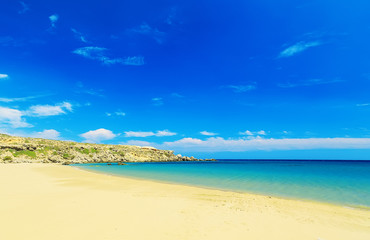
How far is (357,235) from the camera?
7230 millimetres

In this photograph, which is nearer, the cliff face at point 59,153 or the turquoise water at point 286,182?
the turquoise water at point 286,182

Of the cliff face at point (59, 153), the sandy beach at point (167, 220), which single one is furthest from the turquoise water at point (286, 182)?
the cliff face at point (59, 153)

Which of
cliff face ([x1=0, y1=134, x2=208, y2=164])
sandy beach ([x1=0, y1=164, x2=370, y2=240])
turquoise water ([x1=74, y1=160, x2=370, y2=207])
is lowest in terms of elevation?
turquoise water ([x1=74, y1=160, x2=370, y2=207])

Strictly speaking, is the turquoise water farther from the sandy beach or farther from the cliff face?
the cliff face

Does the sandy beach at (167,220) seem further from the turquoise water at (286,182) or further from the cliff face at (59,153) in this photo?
the cliff face at (59,153)

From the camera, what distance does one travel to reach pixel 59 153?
248 feet

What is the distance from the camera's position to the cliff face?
62.7 meters

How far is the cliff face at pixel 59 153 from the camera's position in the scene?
2467 inches

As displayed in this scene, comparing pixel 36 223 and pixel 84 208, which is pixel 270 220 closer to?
pixel 84 208

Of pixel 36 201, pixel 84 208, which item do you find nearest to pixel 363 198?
pixel 84 208

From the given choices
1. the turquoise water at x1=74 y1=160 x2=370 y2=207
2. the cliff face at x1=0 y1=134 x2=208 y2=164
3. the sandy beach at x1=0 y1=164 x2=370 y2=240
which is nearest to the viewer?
the sandy beach at x1=0 y1=164 x2=370 y2=240

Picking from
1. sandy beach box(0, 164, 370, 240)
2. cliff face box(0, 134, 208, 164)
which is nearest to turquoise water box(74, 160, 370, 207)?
sandy beach box(0, 164, 370, 240)

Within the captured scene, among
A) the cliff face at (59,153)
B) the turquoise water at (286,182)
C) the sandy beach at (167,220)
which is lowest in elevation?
the turquoise water at (286,182)

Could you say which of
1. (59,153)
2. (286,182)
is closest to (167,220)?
(286,182)
